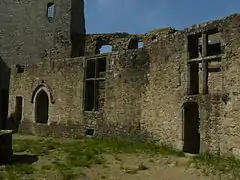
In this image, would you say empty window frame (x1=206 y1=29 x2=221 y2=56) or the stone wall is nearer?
empty window frame (x1=206 y1=29 x2=221 y2=56)

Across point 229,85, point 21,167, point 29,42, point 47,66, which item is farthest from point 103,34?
point 21,167

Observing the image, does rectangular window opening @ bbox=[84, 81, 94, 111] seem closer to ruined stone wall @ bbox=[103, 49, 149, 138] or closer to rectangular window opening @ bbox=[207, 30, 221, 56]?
ruined stone wall @ bbox=[103, 49, 149, 138]

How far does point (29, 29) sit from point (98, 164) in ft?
58.0

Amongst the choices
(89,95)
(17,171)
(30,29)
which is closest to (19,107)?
(89,95)

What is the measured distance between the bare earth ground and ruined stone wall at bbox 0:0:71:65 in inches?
511

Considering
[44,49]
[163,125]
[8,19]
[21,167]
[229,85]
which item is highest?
[8,19]

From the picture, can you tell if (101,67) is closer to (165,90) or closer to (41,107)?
(41,107)

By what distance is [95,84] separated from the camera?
16.3m

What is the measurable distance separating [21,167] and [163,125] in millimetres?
5332

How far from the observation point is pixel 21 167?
8.96 meters

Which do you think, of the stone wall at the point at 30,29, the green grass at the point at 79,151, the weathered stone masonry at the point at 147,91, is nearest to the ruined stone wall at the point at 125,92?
the weathered stone masonry at the point at 147,91

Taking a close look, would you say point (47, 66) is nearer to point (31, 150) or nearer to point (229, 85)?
point (31, 150)

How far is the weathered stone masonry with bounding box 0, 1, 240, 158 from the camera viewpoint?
415 inches

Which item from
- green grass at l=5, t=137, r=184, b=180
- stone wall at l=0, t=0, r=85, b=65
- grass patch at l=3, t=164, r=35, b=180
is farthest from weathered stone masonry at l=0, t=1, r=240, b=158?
grass patch at l=3, t=164, r=35, b=180
